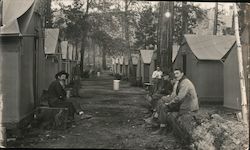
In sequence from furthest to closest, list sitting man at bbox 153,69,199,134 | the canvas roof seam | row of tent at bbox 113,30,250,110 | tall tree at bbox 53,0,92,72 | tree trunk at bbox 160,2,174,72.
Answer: tall tree at bbox 53,0,92,72, the canvas roof seam, row of tent at bbox 113,30,250,110, tree trunk at bbox 160,2,174,72, sitting man at bbox 153,69,199,134

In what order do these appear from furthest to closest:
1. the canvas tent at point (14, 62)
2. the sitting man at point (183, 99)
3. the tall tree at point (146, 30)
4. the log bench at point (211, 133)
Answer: the tall tree at point (146, 30) < the sitting man at point (183, 99) < the canvas tent at point (14, 62) < the log bench at point (211, 133)

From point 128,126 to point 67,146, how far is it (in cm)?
305

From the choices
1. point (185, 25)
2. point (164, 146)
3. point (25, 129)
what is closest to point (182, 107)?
point (164, 146)

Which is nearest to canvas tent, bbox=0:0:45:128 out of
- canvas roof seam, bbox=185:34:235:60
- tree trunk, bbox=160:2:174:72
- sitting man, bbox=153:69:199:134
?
sitting man, bbox=153:69:199:134

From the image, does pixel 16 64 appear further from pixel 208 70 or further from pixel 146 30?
pixel 146 30

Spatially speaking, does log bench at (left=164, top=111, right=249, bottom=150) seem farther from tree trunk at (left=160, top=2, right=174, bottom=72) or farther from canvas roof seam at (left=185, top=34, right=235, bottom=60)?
canvas roof seam at (left=185, top=34, right=235, bottom=60)

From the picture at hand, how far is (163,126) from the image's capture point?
9.76m

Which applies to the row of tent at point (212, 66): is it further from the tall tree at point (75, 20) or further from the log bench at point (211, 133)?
the tall tree at point (75, 20)

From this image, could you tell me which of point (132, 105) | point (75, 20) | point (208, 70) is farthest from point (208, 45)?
point (75, 20)

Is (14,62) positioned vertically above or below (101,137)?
above

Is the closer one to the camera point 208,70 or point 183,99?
point 183,99

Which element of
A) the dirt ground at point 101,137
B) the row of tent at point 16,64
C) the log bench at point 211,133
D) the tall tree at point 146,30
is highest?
the tall tree at point 146,30

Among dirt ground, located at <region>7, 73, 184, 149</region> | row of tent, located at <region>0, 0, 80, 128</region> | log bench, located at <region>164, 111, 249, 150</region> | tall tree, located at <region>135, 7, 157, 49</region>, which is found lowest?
dirt ground, located at <region>7, 73, 184, 149</region>

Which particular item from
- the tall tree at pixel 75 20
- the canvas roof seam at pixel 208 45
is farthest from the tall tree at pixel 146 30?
the canvas roof seam at pixel 208 45
